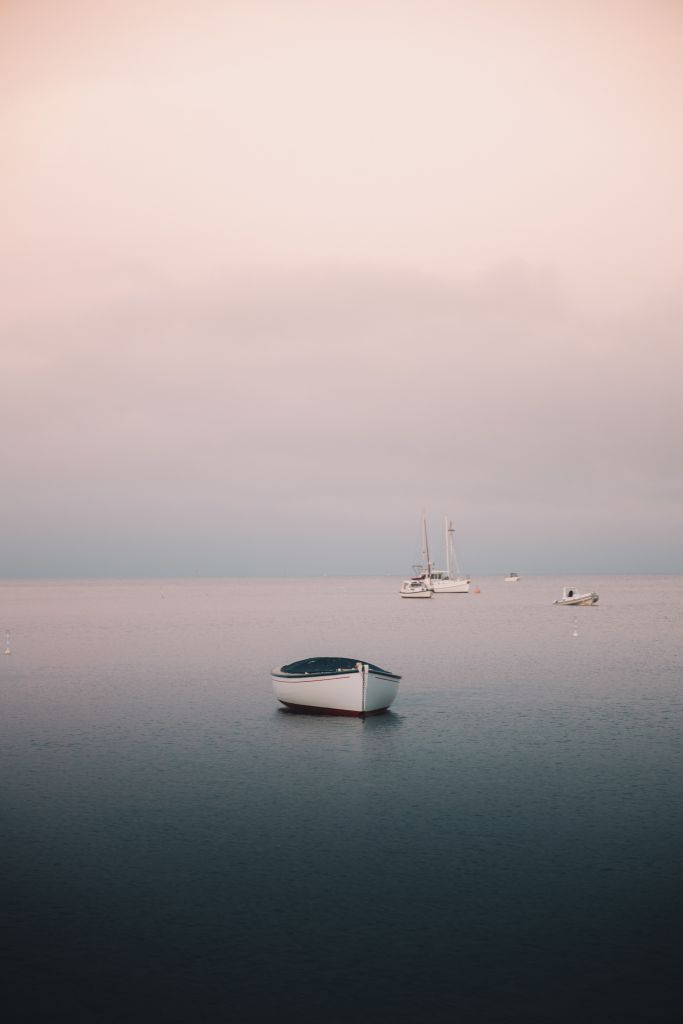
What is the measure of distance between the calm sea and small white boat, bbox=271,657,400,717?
3.85 ft

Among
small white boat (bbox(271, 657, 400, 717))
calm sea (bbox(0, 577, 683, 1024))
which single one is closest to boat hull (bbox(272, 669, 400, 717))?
small white boat (bbox(271, 657, 400, 717))

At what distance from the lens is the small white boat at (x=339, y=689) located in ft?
152

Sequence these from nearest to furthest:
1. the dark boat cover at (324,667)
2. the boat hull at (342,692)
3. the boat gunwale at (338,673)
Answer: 1. the boat hull at (342,692)
2. the boat gunwale at (338,673)
3. the dark boat cover at (324,667)

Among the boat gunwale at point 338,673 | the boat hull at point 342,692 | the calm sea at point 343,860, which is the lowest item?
the calm sea at point 343,860

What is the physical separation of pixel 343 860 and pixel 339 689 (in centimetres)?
2270

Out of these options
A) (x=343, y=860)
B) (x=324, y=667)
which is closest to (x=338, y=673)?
(x=324, y=667)

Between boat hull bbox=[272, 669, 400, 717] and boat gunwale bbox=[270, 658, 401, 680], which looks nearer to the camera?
boat hull bbox=[272, 669, 400, 717]

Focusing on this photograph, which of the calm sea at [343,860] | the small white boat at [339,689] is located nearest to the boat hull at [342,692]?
the small white boat at [339,689]

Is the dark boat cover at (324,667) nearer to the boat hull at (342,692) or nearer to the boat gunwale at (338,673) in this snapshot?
the boat gunwale at (338,673)

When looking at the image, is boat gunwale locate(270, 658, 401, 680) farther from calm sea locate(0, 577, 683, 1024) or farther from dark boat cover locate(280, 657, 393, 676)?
calm sea locate(0, 577, 683, 1024)

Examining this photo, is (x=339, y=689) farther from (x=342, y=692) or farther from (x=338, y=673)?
(x=338, y=673)

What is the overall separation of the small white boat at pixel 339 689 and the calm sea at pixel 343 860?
3.85ft

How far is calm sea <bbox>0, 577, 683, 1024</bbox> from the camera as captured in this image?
648 inches

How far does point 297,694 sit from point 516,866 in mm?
26047
